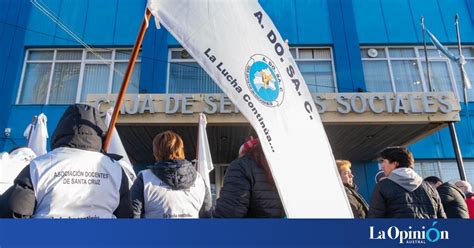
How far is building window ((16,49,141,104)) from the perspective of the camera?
11.2 meters

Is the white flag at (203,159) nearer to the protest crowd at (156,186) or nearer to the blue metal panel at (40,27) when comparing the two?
the protest crowd at (156,186)

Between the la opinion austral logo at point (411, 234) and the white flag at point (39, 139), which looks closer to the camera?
the la opinion austral logo at point (411, 234)

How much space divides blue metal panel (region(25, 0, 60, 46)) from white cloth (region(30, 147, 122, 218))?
11042mm

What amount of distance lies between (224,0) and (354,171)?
9.32 meters

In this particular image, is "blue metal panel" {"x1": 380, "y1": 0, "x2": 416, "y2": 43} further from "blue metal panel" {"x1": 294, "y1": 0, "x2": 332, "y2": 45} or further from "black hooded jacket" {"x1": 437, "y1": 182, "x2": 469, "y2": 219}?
"black hooded jacket" {"x1": 437, "y1": 182, "x2": 469, "y2": 219}

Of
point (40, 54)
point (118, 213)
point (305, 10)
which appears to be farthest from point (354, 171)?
point (40, 54)

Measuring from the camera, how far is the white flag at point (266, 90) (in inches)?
98.0

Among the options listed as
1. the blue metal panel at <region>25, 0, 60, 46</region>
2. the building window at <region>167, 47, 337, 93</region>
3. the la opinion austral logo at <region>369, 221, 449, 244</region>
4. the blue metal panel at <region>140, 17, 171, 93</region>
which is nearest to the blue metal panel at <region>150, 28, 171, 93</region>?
the blue metal panel at <region>140, 17, 171, 93</region>

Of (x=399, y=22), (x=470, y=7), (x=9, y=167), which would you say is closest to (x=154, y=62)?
(x=399, y=22)

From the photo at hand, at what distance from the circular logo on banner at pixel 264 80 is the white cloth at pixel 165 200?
893 millimetres

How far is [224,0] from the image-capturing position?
2.79 meters

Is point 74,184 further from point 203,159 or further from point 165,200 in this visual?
point 203,159

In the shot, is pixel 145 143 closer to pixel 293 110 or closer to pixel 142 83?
pixel 142 83

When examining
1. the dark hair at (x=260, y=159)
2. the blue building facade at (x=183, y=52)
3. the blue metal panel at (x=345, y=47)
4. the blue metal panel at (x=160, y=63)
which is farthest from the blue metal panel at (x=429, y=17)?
the dark hair at (x=260, y=159)
